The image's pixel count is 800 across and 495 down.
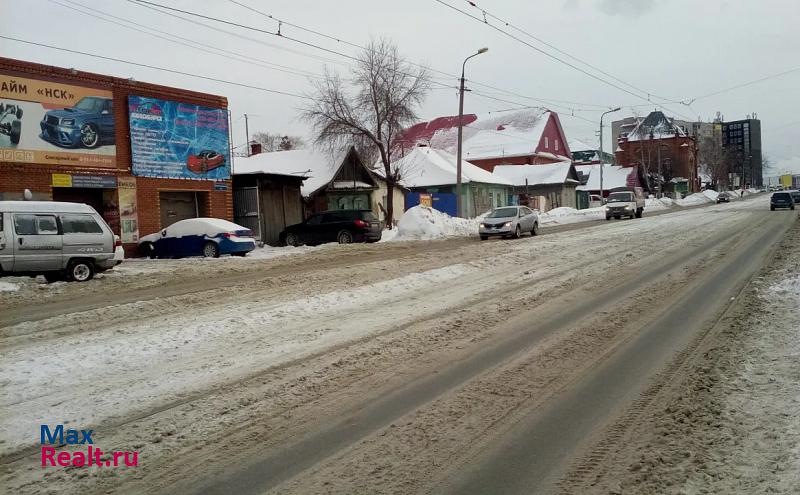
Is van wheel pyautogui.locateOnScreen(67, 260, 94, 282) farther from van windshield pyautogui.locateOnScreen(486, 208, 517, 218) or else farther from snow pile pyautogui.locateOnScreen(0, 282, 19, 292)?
van windshield pyautogui.locateOnScreen(486, 208, 517, 218)

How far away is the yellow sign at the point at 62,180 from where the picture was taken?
64.8 ft

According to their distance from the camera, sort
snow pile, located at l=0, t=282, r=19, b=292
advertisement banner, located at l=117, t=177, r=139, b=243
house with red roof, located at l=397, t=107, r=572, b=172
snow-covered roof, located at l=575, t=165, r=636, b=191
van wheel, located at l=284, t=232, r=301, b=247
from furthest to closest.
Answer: snow-covered roof, located at l=575, t=165, r=636, b=191, house with red roof, located at l=397, t=107, r=572, b=172, van wheel, located at l=284, t=232, r=301, b=247, advertisement banner, located at l=117, t=177, r=139, b=243, snow pile, located at l=0, t=282, r=19, b=292

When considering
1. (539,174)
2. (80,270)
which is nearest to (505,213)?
(80,270)

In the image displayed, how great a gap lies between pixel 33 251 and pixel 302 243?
45.4 feet

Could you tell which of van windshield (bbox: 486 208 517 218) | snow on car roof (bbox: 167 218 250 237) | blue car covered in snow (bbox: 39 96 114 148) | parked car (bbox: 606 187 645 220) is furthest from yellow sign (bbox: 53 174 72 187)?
parked car (bbox: 606 187 645 220)

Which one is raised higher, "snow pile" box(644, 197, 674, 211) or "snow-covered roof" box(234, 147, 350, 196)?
"snow-covered roof" box(234, 147, 350, 196)

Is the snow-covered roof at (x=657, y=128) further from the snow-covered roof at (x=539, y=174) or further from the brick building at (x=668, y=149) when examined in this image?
the snow-covered roof at (x=539, y=174)

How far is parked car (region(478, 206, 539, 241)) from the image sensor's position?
24484 millimetres

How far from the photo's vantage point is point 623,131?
416ft

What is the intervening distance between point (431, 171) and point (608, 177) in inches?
1796

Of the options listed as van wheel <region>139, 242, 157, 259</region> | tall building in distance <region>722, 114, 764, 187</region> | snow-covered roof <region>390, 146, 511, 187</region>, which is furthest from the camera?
tall building in distance <region>722, 114, 764, 187</region>

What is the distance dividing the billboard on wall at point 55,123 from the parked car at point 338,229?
827cm

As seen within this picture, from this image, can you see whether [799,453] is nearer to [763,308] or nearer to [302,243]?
[763,308]

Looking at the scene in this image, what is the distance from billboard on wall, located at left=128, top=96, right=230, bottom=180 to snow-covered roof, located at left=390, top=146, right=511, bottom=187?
2049cm
